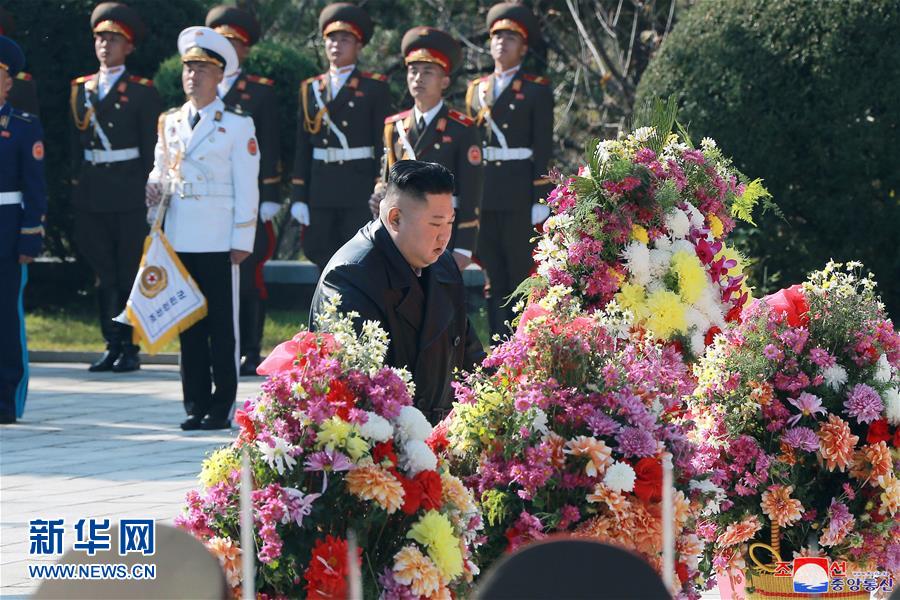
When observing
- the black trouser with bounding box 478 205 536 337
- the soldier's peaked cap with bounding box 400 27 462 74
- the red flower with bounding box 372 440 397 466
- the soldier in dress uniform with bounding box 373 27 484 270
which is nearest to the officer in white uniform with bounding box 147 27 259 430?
the soldier in dress uniform with bounding box 373 27 484 270

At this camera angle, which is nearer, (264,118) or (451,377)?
(451,377)

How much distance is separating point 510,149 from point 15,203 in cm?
363

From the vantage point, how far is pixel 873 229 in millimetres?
11969

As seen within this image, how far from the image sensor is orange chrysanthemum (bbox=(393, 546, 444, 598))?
4055mm

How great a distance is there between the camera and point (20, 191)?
9.76 m

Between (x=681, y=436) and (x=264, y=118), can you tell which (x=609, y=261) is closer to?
(x=681, y=436)

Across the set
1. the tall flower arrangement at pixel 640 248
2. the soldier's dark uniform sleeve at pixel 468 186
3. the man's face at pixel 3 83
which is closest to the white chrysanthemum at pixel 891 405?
the tall flower arrangement at pixel 640 248

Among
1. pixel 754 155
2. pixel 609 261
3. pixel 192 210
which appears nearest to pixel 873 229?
pixel 754 155

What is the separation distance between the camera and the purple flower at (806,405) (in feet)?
17.2

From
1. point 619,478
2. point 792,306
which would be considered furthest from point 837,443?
point 619,478

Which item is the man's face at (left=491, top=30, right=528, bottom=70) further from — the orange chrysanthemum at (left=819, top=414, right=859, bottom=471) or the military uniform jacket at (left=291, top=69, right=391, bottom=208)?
the orange chrysanthemum at (left=819, top=414, right=859, bottom=471)

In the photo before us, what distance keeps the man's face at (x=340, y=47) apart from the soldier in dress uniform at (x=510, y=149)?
97cm

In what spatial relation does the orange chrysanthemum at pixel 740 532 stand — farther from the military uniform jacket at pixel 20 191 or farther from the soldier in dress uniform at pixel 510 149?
the soldier in dress uniform at pixel 510 149

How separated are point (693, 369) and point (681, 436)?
989 mm
